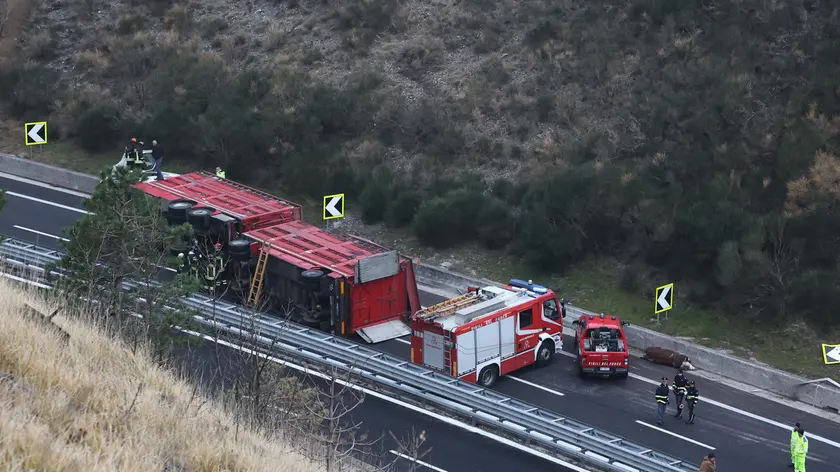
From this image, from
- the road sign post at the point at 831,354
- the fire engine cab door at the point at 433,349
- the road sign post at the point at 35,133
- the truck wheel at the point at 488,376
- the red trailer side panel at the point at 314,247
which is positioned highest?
the road sign post at the point at 35,133

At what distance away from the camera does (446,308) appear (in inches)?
906

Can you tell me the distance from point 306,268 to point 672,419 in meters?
8.80

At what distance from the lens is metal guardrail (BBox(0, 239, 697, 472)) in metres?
16.8

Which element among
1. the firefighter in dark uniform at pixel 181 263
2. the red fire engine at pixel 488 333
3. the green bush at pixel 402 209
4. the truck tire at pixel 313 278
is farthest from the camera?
the green bush at pixel 402 209

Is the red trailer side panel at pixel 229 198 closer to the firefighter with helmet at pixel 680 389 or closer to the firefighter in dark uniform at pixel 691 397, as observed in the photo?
the firefighter with helmet at pixel 680 389

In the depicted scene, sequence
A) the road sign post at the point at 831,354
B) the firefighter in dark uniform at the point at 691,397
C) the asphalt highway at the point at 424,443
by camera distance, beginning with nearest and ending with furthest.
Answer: the asphalt highway at the point at 424,443
the firefighter in dark uniform at the point at 691,397
the road sign post at the point at 831,354

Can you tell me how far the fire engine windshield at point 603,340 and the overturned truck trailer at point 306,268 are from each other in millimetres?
4193

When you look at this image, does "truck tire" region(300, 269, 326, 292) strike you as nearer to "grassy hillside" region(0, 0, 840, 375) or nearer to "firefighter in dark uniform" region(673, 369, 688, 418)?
"grassy hillside" region(0, 0, 840, 375)

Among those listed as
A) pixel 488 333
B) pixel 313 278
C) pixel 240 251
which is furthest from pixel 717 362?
pixel 240 251

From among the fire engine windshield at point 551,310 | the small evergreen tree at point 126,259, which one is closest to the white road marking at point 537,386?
the fire engine windshield at point 551,310

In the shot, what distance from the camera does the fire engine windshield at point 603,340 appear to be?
77.3ft

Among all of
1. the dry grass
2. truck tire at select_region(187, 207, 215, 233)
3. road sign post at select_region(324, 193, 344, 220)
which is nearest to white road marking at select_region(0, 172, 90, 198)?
road sign post at select_region(324, 193, 344, 220)

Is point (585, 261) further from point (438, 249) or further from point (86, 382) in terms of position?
point (86, 382)

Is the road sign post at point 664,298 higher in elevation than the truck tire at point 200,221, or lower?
lower
